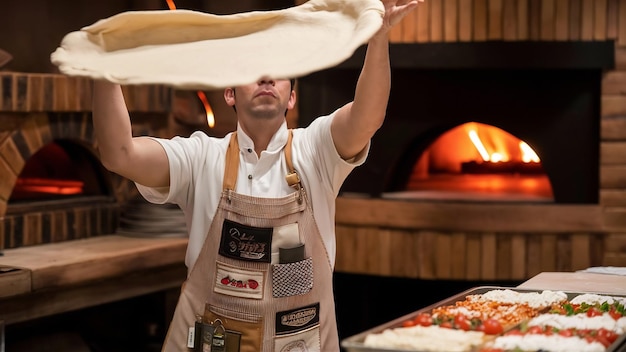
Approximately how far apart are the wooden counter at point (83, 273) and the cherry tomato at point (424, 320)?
2.04 metres

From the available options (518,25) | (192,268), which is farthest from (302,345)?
(518,25)

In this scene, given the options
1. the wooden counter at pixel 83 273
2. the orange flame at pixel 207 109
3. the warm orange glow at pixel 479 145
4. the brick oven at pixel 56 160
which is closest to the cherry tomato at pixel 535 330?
the wooden counter at pixel 83 273

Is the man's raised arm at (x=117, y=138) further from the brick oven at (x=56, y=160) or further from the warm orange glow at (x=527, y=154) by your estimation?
the warm orange glow at (x=527, y=154)

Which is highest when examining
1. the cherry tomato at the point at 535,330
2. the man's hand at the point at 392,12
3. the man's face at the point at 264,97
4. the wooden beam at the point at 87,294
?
the man's hand at the point at 392,12

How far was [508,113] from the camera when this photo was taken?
4.94 meters

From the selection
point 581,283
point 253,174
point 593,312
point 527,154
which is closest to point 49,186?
point 253,174

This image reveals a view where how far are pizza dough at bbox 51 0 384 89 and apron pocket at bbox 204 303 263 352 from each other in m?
0.77

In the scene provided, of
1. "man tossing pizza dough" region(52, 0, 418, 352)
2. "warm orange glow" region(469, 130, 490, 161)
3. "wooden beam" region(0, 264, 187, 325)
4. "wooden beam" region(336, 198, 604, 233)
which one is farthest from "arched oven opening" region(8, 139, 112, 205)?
"man tossing pizza dough" region(52, 0, 418, 352)

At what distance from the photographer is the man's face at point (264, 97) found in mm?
2561

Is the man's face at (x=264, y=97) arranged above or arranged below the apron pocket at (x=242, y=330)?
above

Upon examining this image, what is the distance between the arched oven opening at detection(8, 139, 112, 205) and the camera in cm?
467

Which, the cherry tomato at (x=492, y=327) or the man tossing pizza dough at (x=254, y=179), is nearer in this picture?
the cherry tomato at (x=492, y=327)

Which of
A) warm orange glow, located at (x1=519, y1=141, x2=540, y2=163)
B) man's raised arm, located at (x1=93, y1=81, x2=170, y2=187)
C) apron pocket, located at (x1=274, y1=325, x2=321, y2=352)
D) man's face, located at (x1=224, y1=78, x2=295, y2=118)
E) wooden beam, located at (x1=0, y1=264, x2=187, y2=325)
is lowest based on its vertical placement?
wooden beam, located at (x1=0, y1=264, x2=187, y2=325)

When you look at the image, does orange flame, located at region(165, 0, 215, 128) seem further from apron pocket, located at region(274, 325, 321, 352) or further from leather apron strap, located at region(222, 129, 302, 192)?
apron pocket, located at region(274, 325, 321, 352)
